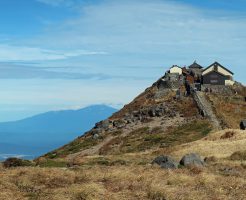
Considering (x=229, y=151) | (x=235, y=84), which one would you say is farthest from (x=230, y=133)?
(x=235, y=84)

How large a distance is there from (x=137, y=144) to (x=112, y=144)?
19.3 ft

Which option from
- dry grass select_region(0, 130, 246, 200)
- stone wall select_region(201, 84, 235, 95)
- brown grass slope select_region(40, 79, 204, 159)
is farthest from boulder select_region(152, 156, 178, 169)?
stone wall select_region(201, 84, 235, 95)

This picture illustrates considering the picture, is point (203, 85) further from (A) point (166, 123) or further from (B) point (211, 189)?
(B) point (211, 189)

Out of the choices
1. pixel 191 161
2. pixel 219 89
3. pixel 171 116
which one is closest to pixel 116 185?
pixel 191 161

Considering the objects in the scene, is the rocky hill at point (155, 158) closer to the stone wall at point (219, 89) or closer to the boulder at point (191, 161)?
the boulder at point (191, 161)

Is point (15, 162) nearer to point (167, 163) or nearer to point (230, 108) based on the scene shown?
point (167, 163)

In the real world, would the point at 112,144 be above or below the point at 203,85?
below

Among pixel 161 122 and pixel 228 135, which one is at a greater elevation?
pixel 161 122

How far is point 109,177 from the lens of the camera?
2284cm

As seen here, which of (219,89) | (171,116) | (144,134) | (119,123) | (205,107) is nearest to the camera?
(144,134)

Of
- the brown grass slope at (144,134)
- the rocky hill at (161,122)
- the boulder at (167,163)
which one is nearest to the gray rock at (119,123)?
the rocky hill at (161,122)

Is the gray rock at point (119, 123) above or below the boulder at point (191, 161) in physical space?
above

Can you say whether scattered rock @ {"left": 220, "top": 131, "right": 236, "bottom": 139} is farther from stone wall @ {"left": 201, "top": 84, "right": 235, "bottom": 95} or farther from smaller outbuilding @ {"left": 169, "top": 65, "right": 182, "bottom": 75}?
smaller outbuilding @ {"left": 169, "top": 65, "right": 182, "bottom": 75}

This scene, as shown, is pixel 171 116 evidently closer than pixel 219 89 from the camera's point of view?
Yes
